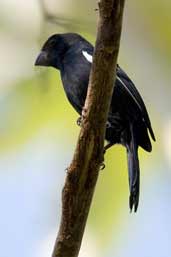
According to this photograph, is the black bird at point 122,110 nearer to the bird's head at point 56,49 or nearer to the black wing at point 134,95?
the black wing at point 134,95

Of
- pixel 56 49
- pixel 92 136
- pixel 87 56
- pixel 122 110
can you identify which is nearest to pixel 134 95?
pixel 122 110

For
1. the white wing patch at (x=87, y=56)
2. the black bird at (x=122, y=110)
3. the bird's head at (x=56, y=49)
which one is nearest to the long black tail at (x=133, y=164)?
the black bird at (x=122, y=110)

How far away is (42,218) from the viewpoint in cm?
251

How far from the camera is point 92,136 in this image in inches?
55.9

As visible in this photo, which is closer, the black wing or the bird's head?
the black wing

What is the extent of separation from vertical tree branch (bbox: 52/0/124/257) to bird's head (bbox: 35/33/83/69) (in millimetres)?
841

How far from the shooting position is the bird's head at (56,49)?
7.38ft

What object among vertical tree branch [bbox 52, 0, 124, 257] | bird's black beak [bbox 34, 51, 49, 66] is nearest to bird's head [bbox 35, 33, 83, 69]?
bird's black beak [bbox 34, 51, 49, 66]

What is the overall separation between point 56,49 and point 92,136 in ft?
2.95

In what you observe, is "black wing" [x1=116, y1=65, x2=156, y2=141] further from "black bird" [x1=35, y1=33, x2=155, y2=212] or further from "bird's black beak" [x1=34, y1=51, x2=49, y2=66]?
"bird's black beak" [x1=34, y1=51, x2=49, y2=66]

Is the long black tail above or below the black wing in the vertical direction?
below

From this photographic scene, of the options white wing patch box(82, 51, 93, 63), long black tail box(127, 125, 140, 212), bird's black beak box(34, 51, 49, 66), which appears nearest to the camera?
long black tail box(127, 125, 140, 212)

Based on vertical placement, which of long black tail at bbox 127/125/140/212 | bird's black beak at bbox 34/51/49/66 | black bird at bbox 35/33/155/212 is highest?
bird's black beak at bbox 34/51/49/66

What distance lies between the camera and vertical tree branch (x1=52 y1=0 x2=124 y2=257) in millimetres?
1302
